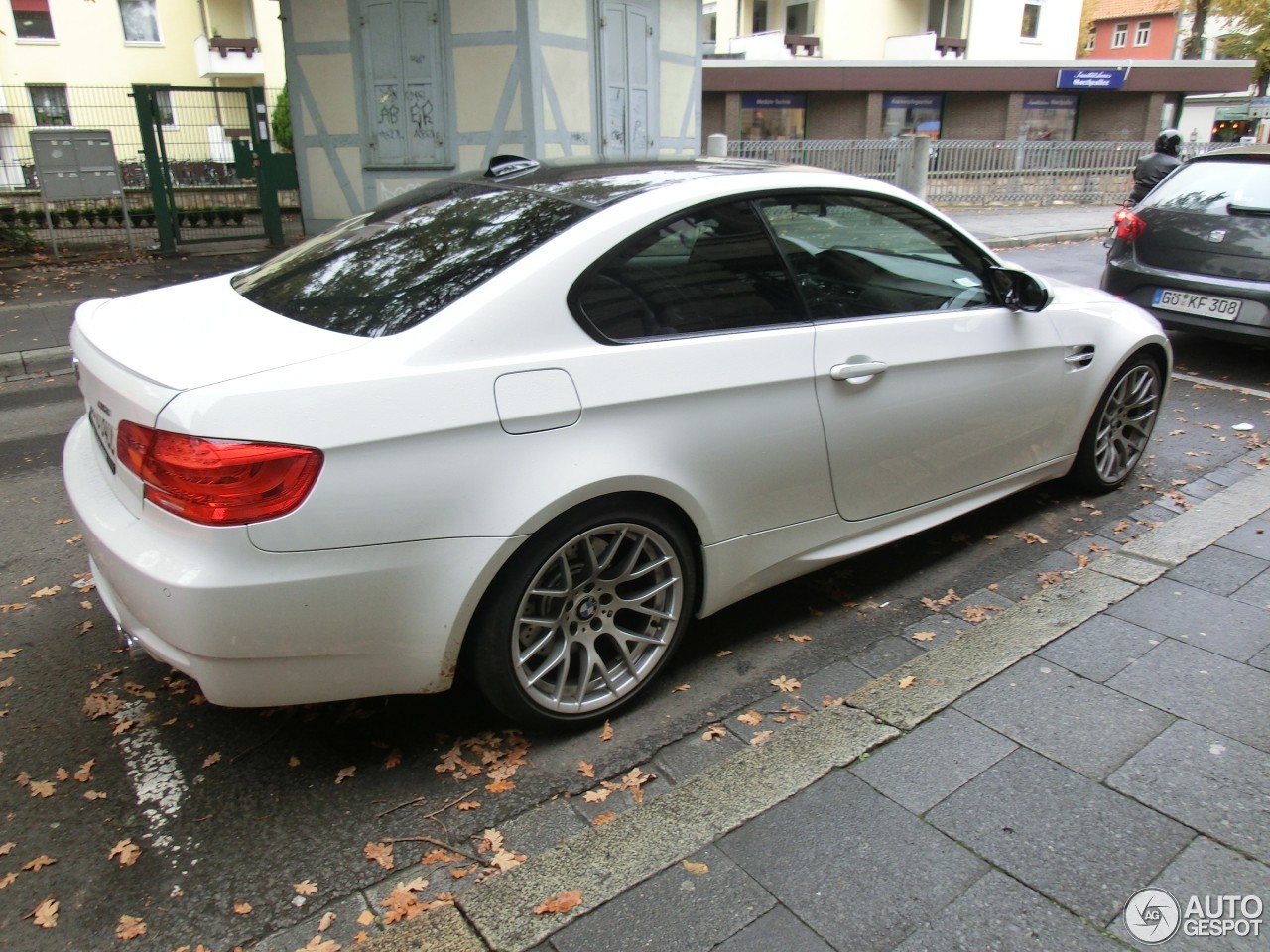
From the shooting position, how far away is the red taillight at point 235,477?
2.21 m

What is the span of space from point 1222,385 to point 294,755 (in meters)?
6.89

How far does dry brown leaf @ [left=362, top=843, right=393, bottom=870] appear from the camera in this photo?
237 cm

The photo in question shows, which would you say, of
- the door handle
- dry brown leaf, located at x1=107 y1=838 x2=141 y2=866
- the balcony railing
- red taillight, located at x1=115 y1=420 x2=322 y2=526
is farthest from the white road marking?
the balcony railing

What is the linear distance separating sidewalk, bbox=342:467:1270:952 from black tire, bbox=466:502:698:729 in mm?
307

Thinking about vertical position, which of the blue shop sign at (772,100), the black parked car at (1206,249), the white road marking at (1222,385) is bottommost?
the white road marking at (1222,385)

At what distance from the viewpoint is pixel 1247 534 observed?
4176 millimetres

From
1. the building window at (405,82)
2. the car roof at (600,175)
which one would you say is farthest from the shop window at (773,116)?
the car roof at (600,175)

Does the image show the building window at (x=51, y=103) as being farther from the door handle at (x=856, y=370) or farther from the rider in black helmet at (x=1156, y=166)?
the door handle at (x=856, y=370)

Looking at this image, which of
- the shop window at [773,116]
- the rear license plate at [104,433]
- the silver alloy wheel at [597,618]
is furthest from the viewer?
the shop window at [773,116]

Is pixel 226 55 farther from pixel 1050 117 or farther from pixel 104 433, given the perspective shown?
pixel 104 433

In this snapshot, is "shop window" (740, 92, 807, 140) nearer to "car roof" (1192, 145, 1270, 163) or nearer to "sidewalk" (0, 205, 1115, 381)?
"sidewalk" (0, 205, 1115, 381)

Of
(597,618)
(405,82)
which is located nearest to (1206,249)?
(597,618)

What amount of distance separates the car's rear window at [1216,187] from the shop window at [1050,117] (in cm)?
2616

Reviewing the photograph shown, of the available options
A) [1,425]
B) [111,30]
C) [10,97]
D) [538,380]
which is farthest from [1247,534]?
[111,30]
